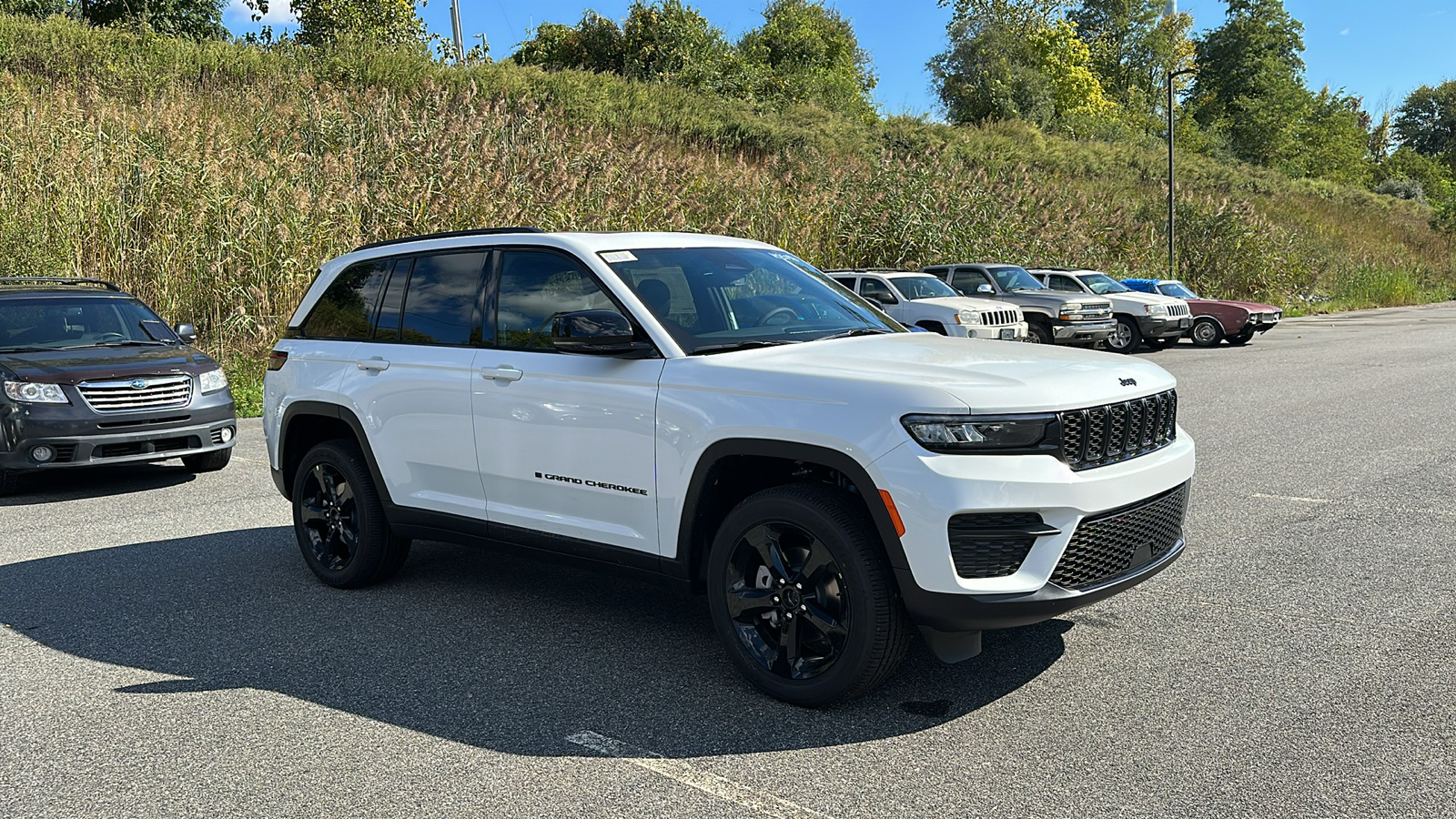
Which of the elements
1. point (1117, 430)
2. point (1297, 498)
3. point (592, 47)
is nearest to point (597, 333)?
point (1117, 430)

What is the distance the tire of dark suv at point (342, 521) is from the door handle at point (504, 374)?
1121 mm

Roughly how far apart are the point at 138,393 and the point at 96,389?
303 millimetres

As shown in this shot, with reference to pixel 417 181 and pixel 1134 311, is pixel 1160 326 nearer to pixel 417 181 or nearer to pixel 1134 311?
pixel 1134 311

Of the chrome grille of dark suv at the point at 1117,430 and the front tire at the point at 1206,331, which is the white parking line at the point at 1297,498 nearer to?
the chrome grille of dark suv at the point at 1117,430

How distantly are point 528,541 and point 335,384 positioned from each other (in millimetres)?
1608

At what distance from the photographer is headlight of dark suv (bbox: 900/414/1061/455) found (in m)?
3.91

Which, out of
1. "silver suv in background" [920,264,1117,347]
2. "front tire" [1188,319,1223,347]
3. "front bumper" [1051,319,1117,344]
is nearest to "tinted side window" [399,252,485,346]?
"silver suv in background" [920,264,1117,347]

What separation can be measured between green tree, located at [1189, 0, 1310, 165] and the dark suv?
80.8 meters

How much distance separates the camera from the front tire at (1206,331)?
968 inches

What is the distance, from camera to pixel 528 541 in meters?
5.18

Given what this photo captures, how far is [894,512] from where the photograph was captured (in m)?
3.96

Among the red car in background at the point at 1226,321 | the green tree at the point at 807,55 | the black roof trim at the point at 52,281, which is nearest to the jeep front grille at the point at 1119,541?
the black roof trim at the point at 52,281

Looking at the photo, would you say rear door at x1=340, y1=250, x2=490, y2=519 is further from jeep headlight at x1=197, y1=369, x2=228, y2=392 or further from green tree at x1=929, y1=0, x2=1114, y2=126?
green tree at x1=929, y1=0, x2=1114, y2=126

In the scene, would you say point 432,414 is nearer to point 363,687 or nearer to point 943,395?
point 363,687
